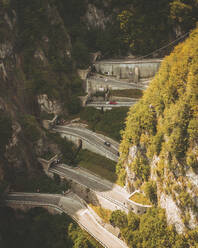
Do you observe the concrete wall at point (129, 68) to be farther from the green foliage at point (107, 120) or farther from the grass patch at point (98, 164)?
the grass patch at point (98, 164)

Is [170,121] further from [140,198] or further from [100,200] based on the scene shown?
[100,200]

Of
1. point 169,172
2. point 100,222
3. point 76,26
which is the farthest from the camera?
point 76,26

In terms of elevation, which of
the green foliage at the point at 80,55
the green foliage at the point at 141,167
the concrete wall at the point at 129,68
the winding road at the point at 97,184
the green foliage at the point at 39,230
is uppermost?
the green foliage at the point at 80,55

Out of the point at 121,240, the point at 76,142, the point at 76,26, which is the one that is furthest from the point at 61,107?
the point at 121,240

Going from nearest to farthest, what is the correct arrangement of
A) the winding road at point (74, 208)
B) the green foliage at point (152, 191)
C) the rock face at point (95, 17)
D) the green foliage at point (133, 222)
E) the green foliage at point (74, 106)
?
1. the green foliage at point (133, 222)
2. the green foliage at point (152, 191)
3. the winding road at point (74, 208)
4. the green foliage at point (74, 106)
5. the rock face at point (95, 17)

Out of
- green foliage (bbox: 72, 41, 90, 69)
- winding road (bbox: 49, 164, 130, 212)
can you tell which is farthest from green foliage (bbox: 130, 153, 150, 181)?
green foliage (bbox: 72, 41, 90, 69)

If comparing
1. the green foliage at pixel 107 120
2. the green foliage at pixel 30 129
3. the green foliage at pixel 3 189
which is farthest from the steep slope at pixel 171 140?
the green foliage at pixel 3 189

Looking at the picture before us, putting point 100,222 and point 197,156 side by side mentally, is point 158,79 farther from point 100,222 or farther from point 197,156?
point 100,222
